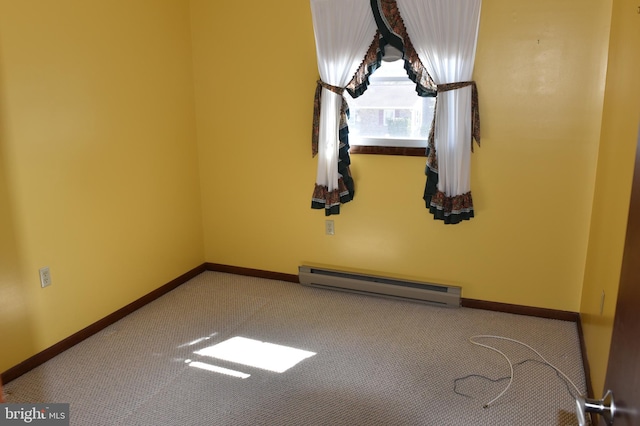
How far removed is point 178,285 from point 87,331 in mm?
847

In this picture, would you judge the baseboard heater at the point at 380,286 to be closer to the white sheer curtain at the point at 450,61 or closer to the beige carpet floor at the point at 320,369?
the beige carpet floor at the point at 320,369

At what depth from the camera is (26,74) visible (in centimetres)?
239

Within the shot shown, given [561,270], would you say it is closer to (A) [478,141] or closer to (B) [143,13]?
(A) [478,141]

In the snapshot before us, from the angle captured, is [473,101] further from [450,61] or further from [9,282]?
[9,282]

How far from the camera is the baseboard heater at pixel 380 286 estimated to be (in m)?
3.19

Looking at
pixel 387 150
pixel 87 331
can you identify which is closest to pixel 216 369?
pixel 87 331

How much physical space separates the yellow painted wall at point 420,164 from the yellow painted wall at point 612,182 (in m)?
0.19

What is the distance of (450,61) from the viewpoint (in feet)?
9.42

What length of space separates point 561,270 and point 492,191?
0.63 m

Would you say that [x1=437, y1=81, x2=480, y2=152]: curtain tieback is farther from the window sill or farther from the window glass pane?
the window sill

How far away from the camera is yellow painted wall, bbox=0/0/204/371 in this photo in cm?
238

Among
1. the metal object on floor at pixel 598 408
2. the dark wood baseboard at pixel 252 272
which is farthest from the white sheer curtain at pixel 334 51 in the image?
the metal object on floor at pixel 598 408

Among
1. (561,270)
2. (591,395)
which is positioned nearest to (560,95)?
(561,270)

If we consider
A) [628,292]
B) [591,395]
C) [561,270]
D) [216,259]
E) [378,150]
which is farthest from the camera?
[216,259]
